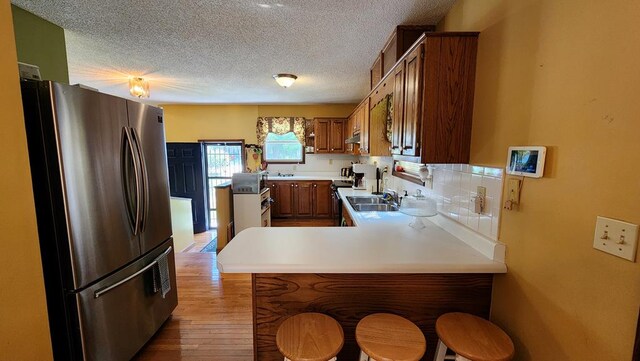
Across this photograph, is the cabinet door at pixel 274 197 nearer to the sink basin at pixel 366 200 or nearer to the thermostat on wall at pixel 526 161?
the sink basin at pixel 366 200

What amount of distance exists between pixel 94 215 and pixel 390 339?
171cm

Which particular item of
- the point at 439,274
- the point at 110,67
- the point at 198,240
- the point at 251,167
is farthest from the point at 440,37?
the point at 198,240

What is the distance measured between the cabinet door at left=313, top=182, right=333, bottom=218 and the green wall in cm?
397

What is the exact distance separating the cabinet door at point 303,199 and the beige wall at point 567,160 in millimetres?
4131

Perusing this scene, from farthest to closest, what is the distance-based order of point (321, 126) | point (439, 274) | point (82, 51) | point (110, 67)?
1. point (321, 126)
2. point (110, 67)
3. point (82, 51)
4. point (439, 274)

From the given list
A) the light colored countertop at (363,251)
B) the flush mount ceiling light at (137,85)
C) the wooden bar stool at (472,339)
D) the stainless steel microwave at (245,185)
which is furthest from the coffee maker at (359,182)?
the flush mount ceiling light at (137,85)

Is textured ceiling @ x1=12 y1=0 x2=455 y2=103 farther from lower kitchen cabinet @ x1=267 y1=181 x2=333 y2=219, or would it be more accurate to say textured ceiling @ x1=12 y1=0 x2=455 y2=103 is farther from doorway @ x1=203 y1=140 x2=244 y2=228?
lower kitchen cabinet @ x1=267 y1=181 x2=333 y2=219

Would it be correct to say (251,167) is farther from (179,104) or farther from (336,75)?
(336,75)

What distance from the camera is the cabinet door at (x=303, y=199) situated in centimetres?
528

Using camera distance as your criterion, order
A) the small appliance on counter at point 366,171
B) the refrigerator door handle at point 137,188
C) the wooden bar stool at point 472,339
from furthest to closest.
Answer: the small appliance on counter at point 366,171
the refrigerator door handle at point 137,188
the wooden bar stool at point 472,339

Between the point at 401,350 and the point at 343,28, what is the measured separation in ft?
7.27

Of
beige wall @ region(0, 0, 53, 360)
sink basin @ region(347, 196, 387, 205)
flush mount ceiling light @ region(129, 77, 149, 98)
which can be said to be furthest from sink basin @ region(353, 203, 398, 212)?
flush mount ceiling light @ region(129, 77, 149, 98)

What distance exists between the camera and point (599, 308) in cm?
Answer: 84

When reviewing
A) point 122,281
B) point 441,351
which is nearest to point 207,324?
point 122,281
